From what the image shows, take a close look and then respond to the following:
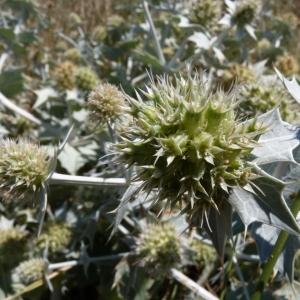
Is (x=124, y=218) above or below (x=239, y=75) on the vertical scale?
below

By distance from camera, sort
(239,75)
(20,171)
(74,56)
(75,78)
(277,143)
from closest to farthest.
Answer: (277,143)
(20,171)
(239,75)
(75,78)
(74,56)

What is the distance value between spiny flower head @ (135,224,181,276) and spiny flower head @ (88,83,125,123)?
1.86 feet

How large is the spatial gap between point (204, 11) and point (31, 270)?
1.92m

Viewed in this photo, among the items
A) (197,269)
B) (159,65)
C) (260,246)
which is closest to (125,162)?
(260,246)

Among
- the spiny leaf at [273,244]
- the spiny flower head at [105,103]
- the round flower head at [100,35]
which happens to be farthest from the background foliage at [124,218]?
the round flower head at [100,35]

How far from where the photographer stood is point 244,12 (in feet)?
8.27

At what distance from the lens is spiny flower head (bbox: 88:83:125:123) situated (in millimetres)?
1593

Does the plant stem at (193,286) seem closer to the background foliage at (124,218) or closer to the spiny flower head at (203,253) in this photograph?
the background foliage at (124,218)

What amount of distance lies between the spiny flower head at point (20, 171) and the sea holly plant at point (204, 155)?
0.41 m

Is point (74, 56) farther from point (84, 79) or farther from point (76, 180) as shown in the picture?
point (76, 180)

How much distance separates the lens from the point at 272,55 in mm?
3250

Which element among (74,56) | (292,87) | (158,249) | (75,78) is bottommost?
(158,249)

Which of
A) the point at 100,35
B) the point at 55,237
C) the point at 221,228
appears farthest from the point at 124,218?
the point at 100,35

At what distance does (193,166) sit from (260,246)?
0.54 metres
